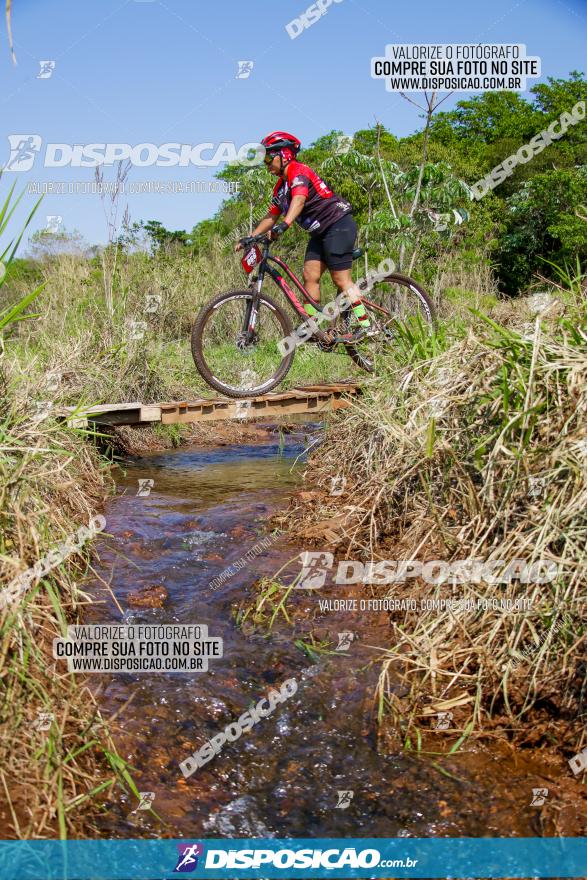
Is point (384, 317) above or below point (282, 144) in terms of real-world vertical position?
below

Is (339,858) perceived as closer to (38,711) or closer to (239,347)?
(38,711)

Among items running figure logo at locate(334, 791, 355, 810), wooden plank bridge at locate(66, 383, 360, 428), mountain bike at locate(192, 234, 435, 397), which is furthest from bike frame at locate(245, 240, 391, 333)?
running figure logo at locate(334, 791, 355, 810)

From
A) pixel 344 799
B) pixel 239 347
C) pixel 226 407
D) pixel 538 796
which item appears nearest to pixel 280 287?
pixel 239 347

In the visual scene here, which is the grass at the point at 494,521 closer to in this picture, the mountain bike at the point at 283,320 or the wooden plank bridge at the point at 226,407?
the wooden plank bridge at the point at 226,407

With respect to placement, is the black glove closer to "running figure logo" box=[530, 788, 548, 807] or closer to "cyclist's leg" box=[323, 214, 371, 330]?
"cyclist's leg" box=[323, 214, 371, 330]

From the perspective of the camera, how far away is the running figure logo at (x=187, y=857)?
8.39 ft

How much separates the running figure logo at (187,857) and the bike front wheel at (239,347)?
190 inches

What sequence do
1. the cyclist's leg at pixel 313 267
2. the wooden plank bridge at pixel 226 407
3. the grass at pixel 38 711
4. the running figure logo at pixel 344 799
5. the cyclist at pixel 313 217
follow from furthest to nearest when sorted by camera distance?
1. the cyclist's leg at pixel 313 267
2. the cyclist at pixel 313 217
3. the wooden plank bridge at pixel 226 407
4. the running figure logo at pixel 344 799
5. the grass at pixel 38 711

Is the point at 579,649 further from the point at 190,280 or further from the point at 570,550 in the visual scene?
the point at 190,280

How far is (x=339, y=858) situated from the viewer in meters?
2.67

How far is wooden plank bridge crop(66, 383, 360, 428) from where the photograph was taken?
684 centimetres

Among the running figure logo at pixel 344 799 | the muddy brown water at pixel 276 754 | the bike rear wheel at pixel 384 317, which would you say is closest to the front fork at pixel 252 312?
the bike rear wheel at pixel 384 317

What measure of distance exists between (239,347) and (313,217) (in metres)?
1.32

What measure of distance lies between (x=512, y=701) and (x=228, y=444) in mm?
5632
